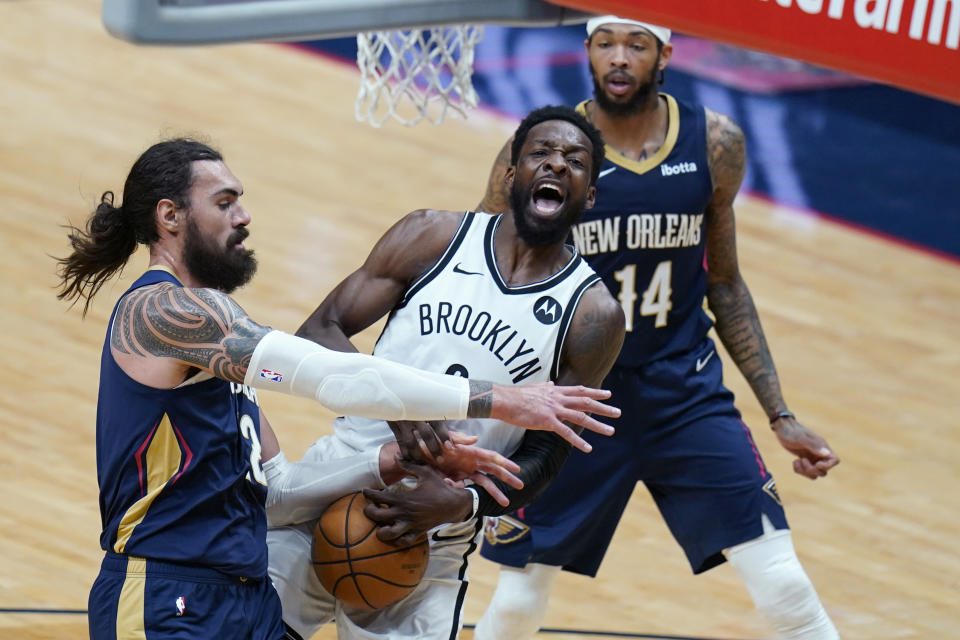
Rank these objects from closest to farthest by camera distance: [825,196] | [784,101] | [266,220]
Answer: [266,220] < [825,196] < [784,101]

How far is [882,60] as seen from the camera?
3262mm

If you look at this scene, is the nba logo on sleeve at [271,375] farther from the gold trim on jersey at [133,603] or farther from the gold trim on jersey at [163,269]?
the gold trim on jersey at [133,603]

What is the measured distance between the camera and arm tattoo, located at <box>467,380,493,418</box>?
3.95m

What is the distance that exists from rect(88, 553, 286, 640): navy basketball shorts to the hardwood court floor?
64.5 inches

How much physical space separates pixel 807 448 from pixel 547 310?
133 centimetres

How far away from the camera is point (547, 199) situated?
183 inches

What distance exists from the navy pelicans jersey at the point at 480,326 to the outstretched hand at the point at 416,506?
228 millimetres

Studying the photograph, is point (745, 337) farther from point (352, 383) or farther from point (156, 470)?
point (156, 470)

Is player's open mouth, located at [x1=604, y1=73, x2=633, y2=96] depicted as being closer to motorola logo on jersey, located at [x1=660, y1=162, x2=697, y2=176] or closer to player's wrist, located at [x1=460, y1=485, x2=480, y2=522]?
motorola logo on jersey, located at [x1=660, y1=162, x2=697, y2=176]

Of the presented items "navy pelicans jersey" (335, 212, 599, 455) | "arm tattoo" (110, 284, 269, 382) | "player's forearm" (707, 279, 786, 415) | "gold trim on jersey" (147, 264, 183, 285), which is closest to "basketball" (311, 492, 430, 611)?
"navy pelicans jersey" (335, 212, 599, 455)

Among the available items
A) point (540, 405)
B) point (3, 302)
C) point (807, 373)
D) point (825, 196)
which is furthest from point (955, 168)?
point (540, 405)

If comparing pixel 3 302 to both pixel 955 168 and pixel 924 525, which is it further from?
pixel 955 168

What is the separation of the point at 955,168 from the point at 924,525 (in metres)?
5.85

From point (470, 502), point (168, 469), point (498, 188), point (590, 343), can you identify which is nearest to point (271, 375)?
point (168, 469)
